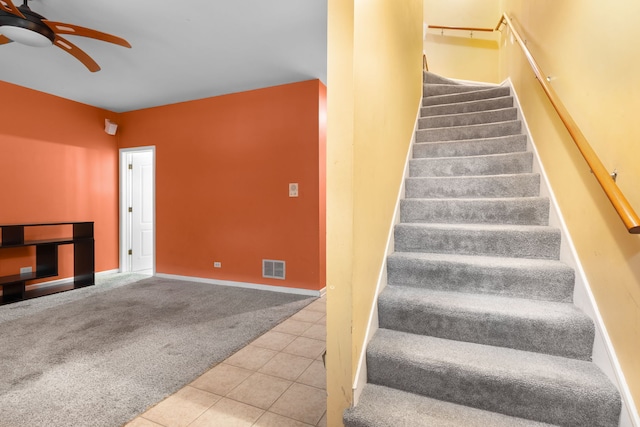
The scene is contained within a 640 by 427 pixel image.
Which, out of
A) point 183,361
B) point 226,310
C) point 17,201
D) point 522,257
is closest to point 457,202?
point 522,257

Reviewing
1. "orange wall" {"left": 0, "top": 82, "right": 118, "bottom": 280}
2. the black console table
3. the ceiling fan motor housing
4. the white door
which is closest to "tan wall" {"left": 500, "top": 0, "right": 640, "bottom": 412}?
the ceiling fan motor housing

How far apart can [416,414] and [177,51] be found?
374cm

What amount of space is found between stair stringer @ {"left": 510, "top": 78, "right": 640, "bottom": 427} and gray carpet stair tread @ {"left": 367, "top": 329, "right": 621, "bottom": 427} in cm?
3

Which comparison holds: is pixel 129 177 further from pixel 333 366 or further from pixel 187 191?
pixel 333 366

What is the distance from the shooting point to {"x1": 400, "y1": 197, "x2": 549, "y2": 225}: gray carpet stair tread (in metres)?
2.09

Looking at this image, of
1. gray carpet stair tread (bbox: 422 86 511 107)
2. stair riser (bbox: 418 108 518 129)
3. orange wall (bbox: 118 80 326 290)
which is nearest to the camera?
stair riser (bbox: 418 108 518 129)

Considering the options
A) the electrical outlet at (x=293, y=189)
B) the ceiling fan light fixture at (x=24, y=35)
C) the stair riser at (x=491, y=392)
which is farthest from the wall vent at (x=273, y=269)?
the ceiling fan light fixture at (x=24, y=35)

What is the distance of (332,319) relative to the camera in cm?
142

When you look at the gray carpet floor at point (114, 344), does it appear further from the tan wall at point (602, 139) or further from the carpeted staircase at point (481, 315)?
the tan wall at point (602, 139)

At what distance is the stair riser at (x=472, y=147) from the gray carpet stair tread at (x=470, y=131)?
0.21 metres

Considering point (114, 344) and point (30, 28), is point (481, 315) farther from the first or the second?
point (30, 28)

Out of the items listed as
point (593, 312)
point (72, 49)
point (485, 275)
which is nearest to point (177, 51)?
point (72, 49)

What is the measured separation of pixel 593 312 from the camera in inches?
58.0

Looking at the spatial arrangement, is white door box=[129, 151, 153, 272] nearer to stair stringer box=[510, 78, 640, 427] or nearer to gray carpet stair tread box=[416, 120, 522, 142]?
gray carpet stair tread box=[416, 120, 522, 142]
